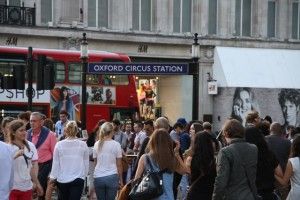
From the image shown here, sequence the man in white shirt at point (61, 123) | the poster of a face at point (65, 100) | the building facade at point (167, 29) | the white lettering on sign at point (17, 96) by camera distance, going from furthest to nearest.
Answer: the building facade at point (167, 29), the poster of a face at point (65, 100), the white lettering on sign at point (17, 96), the man in white shirt at point (61, 123)

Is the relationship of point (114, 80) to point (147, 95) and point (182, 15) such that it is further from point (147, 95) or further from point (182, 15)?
point (182, 15)

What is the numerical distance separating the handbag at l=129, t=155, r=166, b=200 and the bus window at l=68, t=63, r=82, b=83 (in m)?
16.9

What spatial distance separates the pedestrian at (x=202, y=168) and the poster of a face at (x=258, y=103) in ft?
75.5

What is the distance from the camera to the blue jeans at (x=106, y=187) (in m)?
11.4

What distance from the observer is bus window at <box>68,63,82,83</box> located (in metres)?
25.3

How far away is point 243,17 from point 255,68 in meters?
3.33

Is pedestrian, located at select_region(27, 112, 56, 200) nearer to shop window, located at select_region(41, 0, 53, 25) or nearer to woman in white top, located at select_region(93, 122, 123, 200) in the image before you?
woman in white top, located at select_region(93, 122, 123, 200)

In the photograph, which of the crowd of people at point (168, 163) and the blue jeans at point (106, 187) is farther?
the blue jeans at point (106, 187)

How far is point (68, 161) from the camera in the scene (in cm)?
Answer: 1103

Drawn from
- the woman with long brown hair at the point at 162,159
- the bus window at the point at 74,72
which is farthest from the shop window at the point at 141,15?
the woman with long brown hair at the point at 162,159

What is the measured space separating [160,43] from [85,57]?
1358 centimetres

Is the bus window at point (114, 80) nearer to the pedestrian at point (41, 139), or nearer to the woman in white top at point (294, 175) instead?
the pedestrian at point (41, 139)

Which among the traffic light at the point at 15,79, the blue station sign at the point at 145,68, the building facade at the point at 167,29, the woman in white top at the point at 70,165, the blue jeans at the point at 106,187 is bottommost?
the blue jeans at the point at 106,187

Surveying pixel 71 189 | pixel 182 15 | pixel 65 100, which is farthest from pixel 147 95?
pixel 71 189
